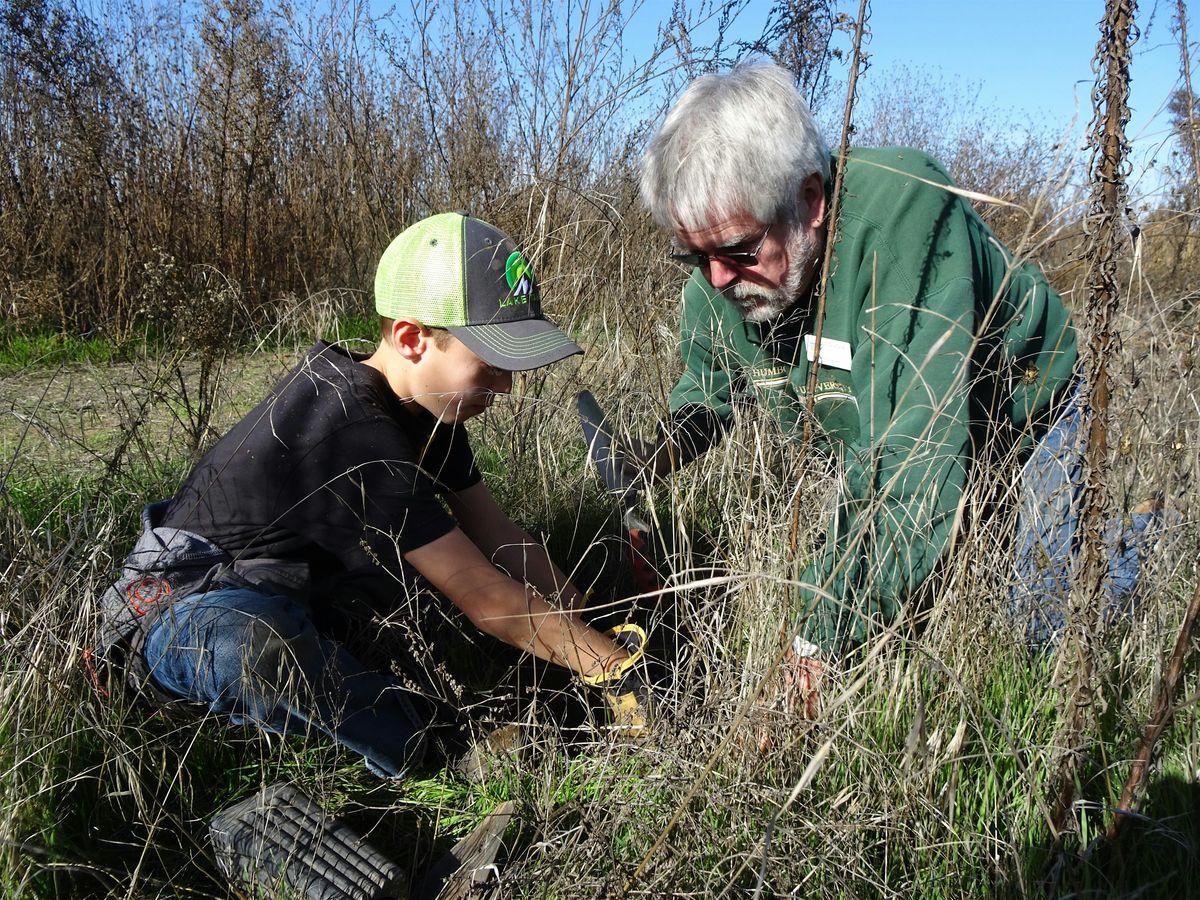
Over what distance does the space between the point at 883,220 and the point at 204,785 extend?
178 cm

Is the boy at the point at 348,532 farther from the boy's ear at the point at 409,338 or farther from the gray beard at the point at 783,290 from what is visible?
the gray beard at the point at 783,290

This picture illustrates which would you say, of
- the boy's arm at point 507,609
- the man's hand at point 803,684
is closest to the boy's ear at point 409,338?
the boy's arm at point 507,609

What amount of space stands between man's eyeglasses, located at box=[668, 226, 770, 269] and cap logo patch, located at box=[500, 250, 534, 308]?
13.6 inches

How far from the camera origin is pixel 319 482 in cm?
184

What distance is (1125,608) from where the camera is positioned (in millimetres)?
1896

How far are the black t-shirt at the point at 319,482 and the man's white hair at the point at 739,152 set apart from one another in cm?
76

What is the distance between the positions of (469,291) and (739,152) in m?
0.63

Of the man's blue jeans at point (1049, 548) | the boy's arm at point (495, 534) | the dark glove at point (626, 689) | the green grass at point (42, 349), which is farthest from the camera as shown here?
the green grass at point (42, 349)

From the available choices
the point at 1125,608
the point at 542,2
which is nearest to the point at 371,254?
the point at 542,2

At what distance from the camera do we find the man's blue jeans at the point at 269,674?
1.70m

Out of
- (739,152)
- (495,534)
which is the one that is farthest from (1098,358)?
(495,534)

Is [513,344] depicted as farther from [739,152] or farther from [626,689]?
[626,689]

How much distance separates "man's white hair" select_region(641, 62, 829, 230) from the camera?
190 cm

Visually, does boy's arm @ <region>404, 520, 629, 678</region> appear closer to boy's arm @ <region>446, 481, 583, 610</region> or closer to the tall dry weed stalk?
boy's arm @ <region>446, 481, 583, 610</region>
